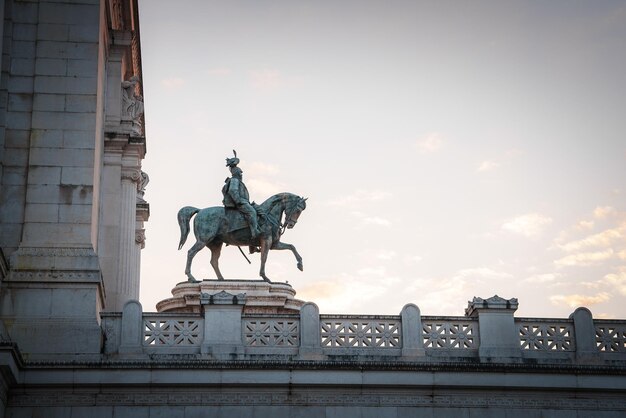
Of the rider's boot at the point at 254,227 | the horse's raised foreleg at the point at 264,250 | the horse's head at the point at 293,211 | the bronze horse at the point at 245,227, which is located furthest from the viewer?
the horse's head at the point at 293,211

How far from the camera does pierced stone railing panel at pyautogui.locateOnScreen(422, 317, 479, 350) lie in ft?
102

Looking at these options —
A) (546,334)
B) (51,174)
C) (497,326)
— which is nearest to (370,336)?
(497,326)

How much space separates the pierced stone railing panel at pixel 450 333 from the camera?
3106 cm

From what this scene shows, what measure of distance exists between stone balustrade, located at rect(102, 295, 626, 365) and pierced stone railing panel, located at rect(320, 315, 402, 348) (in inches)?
0.9

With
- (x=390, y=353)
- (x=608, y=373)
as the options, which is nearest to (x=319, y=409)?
(x=390, y=353)

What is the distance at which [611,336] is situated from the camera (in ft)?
104

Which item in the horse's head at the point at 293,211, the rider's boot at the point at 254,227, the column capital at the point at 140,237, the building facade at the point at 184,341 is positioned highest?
the column capital at the point at 140,237

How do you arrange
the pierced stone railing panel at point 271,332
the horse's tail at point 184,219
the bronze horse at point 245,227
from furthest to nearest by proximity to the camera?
1. the horse's tail at point 184,219
2. the bronze horse at point 245,227
3. the pierced stone railing panel at point 271,332

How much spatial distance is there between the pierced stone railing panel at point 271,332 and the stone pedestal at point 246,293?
495 centimetres

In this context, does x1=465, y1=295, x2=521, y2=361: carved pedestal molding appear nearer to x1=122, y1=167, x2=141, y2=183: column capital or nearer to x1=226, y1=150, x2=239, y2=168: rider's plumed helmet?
x1=226, y1=150, x2=239, y2=168: rider's plumed helmet

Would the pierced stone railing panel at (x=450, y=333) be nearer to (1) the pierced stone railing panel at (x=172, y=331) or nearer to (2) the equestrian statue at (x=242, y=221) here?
(1) the pierced stone railing panel at (x=172, y=331)

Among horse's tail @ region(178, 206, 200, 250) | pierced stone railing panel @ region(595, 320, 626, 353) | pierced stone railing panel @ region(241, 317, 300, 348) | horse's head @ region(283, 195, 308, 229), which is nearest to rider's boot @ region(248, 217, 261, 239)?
horse's head @ region(283, 195, 308, 229)

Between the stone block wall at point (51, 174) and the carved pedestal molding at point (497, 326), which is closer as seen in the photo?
the stone block wall at point (51, 174)

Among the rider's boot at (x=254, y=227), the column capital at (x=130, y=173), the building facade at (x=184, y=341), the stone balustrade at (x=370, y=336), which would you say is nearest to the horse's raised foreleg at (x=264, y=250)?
the rider's boot at (x=254, y=227)
